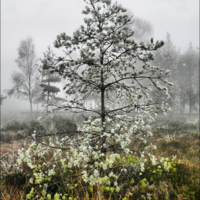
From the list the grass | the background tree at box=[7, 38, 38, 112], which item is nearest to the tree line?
the background tree at box=[7, 38, 38, 112]

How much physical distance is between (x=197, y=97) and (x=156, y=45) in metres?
26.0

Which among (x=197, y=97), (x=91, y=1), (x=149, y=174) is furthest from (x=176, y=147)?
(x=197, y=97)

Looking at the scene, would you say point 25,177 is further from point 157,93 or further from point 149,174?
point 157,93

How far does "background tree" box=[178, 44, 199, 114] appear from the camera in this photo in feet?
80.4

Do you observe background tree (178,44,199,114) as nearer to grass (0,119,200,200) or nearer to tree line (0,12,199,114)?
tree line (0,12,199,114)

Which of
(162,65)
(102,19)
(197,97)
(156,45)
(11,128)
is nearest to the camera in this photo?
(156,45)

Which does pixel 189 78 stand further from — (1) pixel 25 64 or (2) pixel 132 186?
(2) pixel 132 186

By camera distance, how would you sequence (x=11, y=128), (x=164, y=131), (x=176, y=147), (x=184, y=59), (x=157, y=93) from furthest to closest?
(x=184, y=59) → (x=157, y=93) → (x=11, y=128) → (x=164, y=131) → (x=176, y=147)

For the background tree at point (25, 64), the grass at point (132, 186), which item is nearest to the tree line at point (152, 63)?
the background tree at point (25, 64)

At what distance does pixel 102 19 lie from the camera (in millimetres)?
3723

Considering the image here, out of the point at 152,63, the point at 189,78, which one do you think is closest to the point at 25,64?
the point at 152,63

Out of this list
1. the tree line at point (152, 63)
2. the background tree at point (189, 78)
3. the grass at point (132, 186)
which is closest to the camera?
the grass at point (132, 186)

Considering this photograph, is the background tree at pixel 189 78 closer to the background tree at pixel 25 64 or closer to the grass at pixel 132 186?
the grass at pixel 132 186

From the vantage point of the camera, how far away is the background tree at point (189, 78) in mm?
24516
